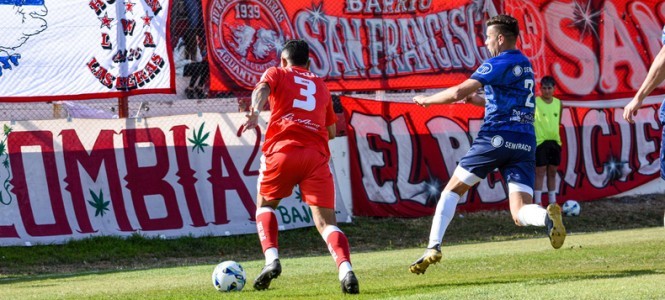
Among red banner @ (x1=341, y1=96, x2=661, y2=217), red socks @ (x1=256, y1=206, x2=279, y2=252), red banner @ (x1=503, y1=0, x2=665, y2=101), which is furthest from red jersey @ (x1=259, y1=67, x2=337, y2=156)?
red banner @ (x1=503, y1=0, x2=665, y2=101)

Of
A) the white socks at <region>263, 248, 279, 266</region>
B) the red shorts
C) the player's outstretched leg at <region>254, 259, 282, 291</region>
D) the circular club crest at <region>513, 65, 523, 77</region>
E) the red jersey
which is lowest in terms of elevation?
the player's outstretched leg at <region>254, 259, 282, 291</region>

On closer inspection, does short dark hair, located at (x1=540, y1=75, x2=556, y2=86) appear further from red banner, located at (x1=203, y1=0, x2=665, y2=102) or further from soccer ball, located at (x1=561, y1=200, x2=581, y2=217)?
soccer ball, located at (x1=561, y1=200, x2=581, y2=217)

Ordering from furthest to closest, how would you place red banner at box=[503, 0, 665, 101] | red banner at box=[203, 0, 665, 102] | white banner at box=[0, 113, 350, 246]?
1. red banner at box=[503, 0, 665, 101]
2. red banner at box=[203, 0, 665, 102]
3. white banner at box=[0, 113, 350, 246]

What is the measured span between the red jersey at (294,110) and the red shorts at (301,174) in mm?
76

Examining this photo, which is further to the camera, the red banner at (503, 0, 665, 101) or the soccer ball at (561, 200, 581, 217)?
the red banner at (503, 0, 665, 101)

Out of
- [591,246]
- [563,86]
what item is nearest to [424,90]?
[563,86]

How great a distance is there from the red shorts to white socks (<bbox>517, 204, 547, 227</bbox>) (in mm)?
1586

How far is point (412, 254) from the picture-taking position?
15258mm

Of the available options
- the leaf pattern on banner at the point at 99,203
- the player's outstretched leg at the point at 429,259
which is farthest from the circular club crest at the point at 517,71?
the leaf pattern on banner at the point at 99,203

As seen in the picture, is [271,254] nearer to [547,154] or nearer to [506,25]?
[506,25]

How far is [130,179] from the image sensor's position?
17234 millimetres

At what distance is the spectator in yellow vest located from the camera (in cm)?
1914

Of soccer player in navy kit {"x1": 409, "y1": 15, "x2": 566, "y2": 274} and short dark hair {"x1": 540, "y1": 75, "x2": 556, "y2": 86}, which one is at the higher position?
soccer player in navy kit {"x1": 409, "y1": 15, "x2": 566, "y2": 274}

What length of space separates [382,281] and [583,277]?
1852 millimetres
